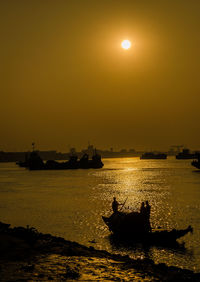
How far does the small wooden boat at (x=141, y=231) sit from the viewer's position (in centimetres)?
2445

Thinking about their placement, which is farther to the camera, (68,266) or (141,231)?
(141,231)

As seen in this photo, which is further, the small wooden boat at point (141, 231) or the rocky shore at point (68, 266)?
the small wooden boat at point (141, 231)

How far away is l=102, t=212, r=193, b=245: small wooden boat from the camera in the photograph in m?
24.5

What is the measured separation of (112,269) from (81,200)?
38037 millimetres

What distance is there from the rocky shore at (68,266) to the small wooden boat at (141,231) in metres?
5.72

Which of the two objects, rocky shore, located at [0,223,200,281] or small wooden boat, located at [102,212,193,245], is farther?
small wooden boat, located at [102,212,193,245]

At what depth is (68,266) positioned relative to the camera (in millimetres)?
15656

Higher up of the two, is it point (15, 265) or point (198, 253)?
point (15, 265)

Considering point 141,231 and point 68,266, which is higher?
point 68,266

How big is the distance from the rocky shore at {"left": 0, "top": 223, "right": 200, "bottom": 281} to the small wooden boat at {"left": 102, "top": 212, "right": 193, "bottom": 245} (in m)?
5.72

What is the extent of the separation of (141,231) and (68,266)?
10.3m

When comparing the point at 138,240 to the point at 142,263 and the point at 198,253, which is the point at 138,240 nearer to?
the point at 198,253

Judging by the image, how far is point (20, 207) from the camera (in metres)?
46.2

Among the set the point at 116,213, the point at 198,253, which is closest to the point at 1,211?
the point at 116,213
